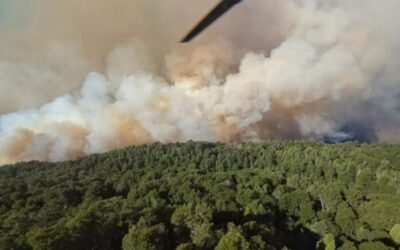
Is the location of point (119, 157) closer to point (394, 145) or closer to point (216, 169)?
point (216, 169)

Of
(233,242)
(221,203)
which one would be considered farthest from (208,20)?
(221,203)

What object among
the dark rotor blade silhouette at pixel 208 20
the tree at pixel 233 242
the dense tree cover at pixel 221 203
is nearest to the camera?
the dark rotor blade silhouette at pixel 208 20

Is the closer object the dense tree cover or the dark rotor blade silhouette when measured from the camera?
the dark rotor blade silhouette

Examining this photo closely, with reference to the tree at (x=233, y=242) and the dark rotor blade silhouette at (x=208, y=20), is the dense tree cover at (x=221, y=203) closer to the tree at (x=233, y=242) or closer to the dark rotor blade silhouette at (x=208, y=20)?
the tree at (x=233, y=242)

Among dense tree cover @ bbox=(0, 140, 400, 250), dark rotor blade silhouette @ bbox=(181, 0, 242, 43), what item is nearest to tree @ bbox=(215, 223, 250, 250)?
dense tree cover @ bbox=(0, 140, 400, 250)

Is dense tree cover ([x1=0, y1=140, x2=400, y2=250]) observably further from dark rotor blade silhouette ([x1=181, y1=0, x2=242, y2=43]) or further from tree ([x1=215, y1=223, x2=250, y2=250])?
dark rotor blade silhouette ([x1=181, y1=0, x2=242, y2=43])

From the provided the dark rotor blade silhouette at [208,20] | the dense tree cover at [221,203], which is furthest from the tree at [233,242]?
the dark rotor blade silhouette at [208,20]

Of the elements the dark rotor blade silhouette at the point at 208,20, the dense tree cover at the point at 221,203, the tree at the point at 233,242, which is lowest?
the dark rotor blade silhouette at the point at 208,20

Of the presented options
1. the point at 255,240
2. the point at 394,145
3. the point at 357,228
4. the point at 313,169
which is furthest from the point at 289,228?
the point at 394,145
